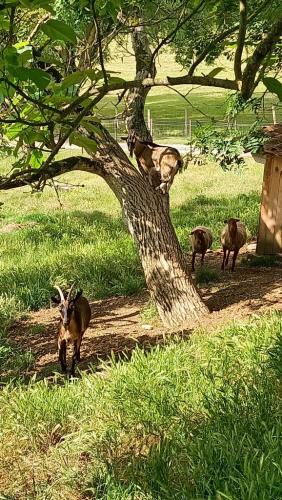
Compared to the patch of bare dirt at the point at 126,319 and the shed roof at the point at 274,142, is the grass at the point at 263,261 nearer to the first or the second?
the patch of bare dirt at the point at 126,319

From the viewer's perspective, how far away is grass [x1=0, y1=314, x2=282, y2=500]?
138 inches

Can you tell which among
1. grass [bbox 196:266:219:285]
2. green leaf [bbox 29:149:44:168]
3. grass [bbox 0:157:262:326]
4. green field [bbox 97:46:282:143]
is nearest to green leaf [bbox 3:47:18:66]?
green leaf [bbox 29:149:44:168]

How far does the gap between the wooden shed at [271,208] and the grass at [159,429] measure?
6753 millimetres

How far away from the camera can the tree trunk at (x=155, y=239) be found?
792 centimetres

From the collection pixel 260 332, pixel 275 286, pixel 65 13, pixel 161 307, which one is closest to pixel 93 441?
pixel 260 332

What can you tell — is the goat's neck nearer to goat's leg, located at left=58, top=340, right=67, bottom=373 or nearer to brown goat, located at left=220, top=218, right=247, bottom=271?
brown goat, located at left=220, top=218, right=247, bottom=271

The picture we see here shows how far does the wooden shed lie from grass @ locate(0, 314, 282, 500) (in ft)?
22.2

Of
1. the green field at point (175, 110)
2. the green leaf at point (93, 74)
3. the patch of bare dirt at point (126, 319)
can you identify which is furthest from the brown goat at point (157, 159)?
the green field at point (175, 110)

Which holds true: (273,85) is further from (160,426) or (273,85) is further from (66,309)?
(66,309)

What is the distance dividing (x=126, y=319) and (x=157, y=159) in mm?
Result: 3241

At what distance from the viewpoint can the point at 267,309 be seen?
813 centimetres

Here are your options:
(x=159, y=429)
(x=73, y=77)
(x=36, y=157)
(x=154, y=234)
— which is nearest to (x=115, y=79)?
(x=73, y=77)

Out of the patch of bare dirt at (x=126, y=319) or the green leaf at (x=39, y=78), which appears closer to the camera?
the green leaf at (x=39, y=78)

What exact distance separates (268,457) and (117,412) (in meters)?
1.78
